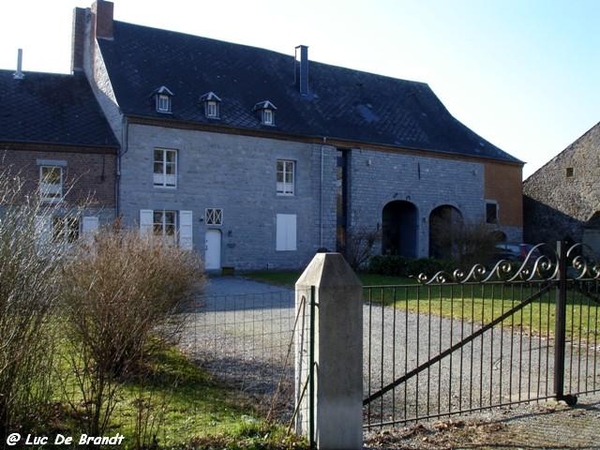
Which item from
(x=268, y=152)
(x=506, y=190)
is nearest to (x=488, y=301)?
(x=268, y=152)

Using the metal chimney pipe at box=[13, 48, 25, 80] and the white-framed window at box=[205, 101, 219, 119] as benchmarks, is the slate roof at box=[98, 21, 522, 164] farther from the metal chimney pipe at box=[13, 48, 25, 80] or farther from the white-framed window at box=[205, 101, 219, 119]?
the metal chimney pipe at box=[13, 48, 25, 80]

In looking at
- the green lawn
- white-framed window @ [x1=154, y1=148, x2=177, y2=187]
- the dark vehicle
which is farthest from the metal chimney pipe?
the green lawn

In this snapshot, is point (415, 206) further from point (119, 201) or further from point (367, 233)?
point (119, 201)

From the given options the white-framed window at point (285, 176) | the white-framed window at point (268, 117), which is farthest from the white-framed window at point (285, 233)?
the white-framed window at point (268, 117)

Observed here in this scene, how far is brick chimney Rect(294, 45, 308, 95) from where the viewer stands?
31.5m

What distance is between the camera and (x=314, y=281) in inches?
190

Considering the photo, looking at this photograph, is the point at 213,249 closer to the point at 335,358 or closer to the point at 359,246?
the point at 359,246

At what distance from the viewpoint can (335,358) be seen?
475cm

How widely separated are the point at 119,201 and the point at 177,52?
27.7 ft

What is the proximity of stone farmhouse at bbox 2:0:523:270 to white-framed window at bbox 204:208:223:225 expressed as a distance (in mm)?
70

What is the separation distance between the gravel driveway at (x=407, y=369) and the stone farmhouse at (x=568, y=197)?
25278mm

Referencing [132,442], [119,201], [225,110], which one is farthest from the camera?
[225,110]

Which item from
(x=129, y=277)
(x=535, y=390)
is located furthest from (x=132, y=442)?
(x=535, y=390)

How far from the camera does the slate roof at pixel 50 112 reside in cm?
2373
